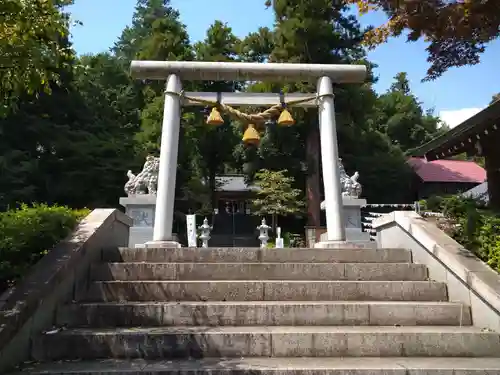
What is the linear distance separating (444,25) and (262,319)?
4.69 m

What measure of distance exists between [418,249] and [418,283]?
99 cm

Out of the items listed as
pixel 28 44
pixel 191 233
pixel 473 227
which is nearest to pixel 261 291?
pixel 473 227

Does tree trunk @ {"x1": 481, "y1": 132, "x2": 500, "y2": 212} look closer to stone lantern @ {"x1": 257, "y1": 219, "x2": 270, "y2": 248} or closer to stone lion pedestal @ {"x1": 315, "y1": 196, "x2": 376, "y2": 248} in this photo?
stone lion pedestal @ {"x1": 315, "y1": 196, "x2": 376, "y2": 248}

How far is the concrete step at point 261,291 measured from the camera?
498cm

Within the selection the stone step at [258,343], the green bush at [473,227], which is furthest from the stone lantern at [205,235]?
→ the stone step at [258,343]

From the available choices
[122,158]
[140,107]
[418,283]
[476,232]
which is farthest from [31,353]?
[140,107]

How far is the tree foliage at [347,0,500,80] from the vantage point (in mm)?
5496

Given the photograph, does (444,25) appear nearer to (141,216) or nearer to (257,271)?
(257,271)

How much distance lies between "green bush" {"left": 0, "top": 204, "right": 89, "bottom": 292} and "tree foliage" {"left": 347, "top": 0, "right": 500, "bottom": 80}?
5.39 m

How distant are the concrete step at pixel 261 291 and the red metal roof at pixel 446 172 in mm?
25490

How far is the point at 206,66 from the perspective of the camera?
27.6 ft

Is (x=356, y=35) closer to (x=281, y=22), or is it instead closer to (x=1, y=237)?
(x=281, y=22)

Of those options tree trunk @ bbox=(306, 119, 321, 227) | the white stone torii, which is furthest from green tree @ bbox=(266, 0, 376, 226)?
the white stone torii

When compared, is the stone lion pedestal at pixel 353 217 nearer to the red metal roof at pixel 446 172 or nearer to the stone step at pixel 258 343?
the stone step at pixel 258 343
